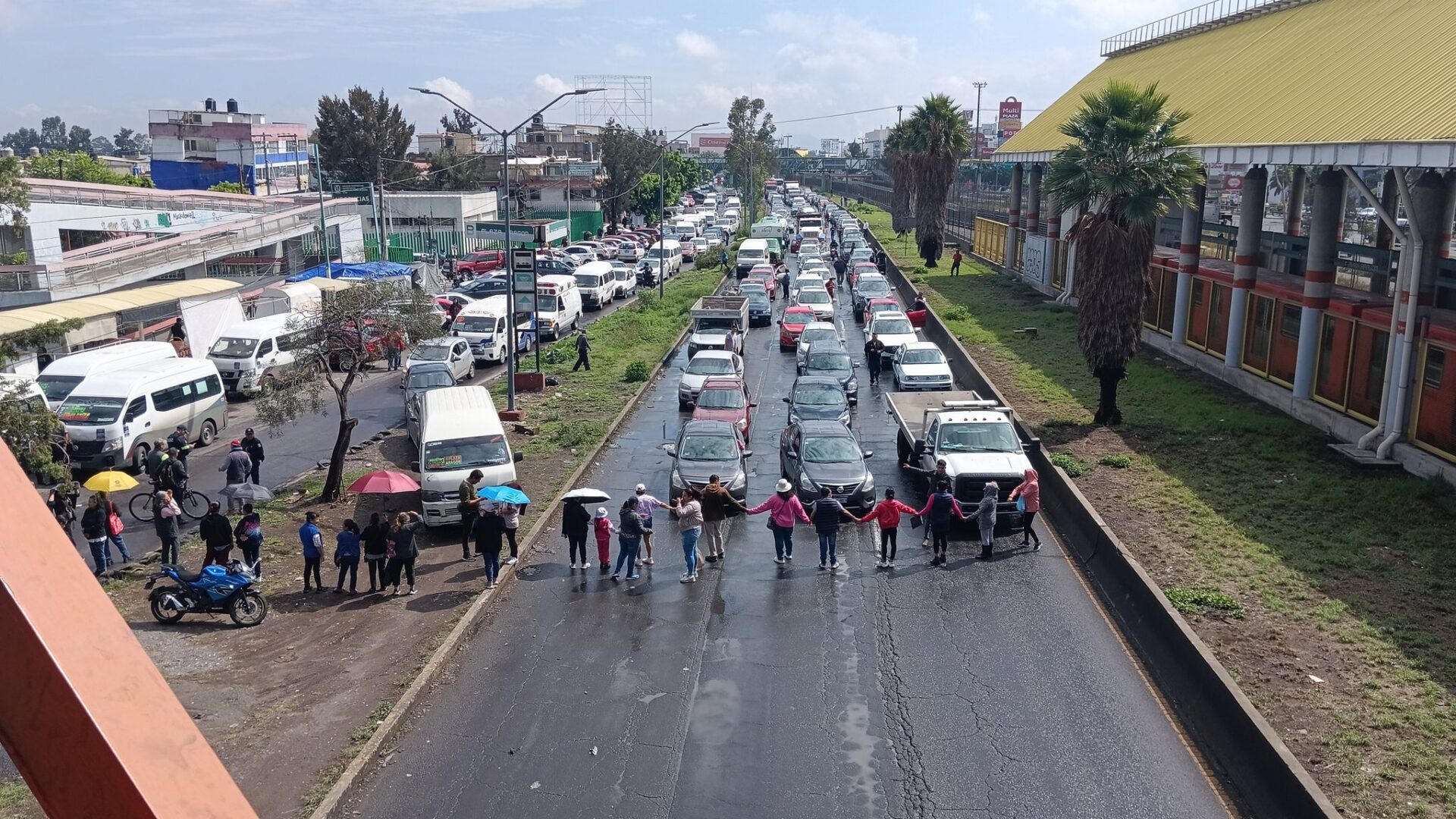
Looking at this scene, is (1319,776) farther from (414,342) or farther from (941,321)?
(941,321)

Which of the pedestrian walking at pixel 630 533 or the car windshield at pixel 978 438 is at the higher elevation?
the car windshield at pixel 978 438

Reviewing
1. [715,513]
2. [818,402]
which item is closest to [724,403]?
[818,402]

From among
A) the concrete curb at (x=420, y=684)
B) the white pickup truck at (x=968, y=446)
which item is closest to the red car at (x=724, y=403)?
the white pickup truck at (x=968, y=446)

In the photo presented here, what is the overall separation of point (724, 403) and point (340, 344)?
8841 millimetres

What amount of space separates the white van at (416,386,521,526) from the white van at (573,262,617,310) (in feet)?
105

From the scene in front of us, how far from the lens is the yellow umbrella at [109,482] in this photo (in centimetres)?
1834

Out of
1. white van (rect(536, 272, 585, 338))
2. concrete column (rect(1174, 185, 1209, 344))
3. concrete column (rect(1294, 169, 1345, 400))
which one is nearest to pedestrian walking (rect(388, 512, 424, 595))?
concrete column (rect(1294, 169, 1345, 400))

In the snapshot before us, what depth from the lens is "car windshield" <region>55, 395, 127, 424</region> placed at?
23828 millimetres

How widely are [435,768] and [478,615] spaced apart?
4461 millimetres

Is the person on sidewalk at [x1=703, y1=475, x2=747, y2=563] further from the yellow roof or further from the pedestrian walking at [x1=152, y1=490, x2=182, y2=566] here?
the yellow roof

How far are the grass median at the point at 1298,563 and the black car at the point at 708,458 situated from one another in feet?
21.3

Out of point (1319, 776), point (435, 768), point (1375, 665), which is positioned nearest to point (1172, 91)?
point (1375, 665)

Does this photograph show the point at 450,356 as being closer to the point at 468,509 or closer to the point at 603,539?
the point at 468,509

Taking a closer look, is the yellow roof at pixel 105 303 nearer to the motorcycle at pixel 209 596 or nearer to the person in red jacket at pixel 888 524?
the motorcycle at pixel 209 596
